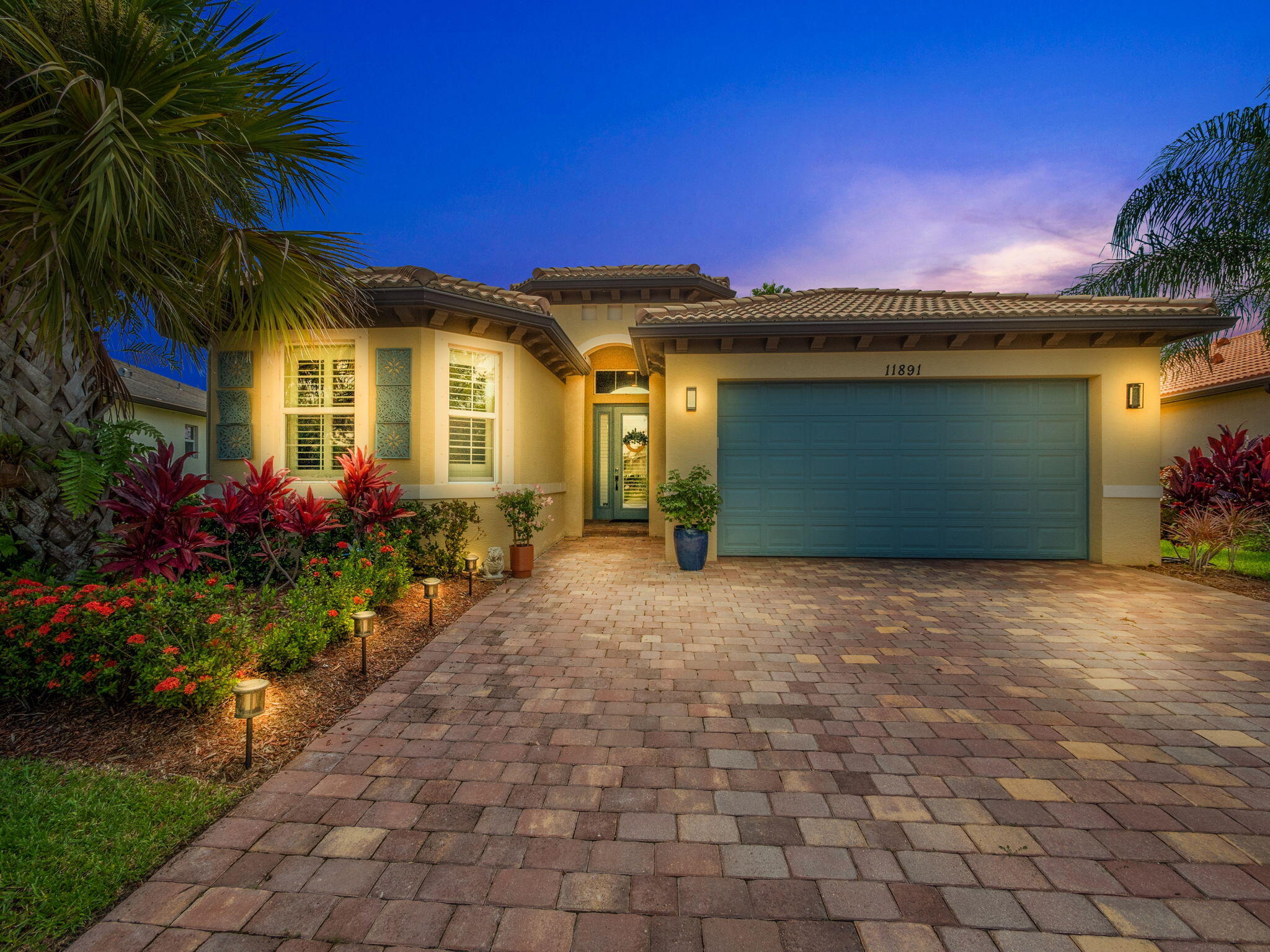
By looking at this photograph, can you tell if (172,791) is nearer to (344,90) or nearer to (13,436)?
(13,436)

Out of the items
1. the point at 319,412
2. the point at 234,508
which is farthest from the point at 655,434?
the point at 234,508

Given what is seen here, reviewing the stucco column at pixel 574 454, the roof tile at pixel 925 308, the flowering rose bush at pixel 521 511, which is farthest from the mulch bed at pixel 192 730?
the stucco column at pixel 574 454

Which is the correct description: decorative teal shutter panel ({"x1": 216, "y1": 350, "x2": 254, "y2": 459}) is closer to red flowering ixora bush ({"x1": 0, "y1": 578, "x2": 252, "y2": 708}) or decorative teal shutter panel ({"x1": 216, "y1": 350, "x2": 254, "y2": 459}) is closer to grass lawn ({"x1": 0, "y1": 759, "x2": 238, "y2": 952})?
red flowering ixora bush ({"x1": 0, "y1": 578, "x2": 252, "y2": 708})

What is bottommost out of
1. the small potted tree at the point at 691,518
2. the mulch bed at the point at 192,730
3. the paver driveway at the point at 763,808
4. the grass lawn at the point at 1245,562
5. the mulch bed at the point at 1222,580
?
the paver driveway at the point at 763,808

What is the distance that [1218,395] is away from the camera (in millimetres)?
11477

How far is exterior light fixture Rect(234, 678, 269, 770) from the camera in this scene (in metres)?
2.43

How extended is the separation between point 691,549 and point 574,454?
4.74m

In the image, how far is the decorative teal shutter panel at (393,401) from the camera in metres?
Result: 6.53

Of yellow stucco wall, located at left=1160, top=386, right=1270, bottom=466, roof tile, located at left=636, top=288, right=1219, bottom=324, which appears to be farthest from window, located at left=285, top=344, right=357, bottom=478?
yellow stucco wall, located at left=1160, top=386, right=1270, bottom=466

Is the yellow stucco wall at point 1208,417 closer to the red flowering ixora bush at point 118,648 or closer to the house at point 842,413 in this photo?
the house at point 842,413

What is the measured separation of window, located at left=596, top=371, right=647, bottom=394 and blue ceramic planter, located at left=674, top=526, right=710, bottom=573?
5522mm

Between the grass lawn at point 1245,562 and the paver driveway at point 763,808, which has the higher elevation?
the grass lawn at point 1245,562

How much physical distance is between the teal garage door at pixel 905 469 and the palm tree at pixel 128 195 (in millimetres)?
5795

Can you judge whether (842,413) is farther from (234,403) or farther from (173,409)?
(173,409)
